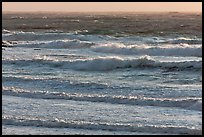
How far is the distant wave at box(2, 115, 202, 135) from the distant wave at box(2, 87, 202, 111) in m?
1.94

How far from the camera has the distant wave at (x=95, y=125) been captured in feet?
26.9

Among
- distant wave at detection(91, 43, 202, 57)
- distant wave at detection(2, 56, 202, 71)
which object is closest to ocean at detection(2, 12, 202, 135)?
distant wave at detection(2, 56, 202, 71)

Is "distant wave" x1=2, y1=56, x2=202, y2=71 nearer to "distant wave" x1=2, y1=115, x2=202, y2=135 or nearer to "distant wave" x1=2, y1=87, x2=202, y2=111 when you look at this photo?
"distant wave" x1=2, y1=87, x2=202, y2=111

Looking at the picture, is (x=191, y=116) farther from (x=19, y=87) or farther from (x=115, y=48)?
(x=115, y=48)

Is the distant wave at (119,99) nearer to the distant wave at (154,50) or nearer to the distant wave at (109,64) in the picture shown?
the distant wave at (109,64)

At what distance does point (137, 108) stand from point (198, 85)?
3679 mm

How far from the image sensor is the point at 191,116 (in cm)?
933

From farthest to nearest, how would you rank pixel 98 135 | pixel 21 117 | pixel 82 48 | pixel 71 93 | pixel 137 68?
pixel 82 48 → pixel 137 68 → pixel 71 93 → pixel 21 117 → pixel 98 135

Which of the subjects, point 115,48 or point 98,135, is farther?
point 115,48

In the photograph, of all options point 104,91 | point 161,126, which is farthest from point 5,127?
point 104,91

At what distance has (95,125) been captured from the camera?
27.9ft

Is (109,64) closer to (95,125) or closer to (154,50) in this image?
(154,50)

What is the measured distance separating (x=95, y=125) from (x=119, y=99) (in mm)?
2534

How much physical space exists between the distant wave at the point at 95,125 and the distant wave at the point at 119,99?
1.94 metres
